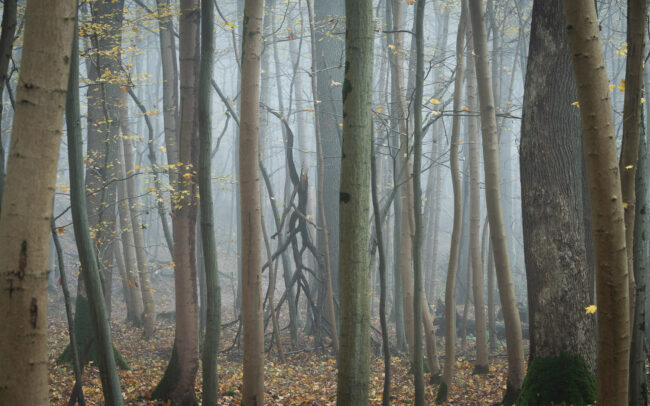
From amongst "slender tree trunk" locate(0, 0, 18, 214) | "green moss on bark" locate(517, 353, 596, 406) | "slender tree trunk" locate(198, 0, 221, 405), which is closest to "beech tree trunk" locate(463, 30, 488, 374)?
"green moss on bark" locate(517, 353, 596, 406)

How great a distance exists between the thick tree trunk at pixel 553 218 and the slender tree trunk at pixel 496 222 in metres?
0.45

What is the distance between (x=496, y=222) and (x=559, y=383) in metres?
1.83

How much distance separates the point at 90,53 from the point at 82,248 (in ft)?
16.0

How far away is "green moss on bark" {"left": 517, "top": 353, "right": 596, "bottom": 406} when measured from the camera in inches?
182

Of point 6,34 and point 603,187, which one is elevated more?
point 6,34

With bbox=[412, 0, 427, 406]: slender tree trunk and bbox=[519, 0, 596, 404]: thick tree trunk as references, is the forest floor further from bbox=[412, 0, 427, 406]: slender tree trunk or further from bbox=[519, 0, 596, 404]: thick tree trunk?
bbox=[519, 0, 596, 404]: thick tree trunk

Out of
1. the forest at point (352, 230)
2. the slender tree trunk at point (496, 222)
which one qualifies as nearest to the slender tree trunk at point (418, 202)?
the forest at point (352, 230)

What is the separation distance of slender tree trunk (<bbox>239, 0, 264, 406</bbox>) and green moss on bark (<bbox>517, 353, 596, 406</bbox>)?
254 centimetres

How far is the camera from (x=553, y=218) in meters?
5.20

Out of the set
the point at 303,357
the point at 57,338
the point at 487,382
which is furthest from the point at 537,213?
the point at 57,338

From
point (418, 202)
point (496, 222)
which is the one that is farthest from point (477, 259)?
point (418, 202)

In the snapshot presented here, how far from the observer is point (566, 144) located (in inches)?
209

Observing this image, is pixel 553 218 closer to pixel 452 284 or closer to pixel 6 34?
pixel 452 284

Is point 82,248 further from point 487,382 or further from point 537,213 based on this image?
point 487,382
